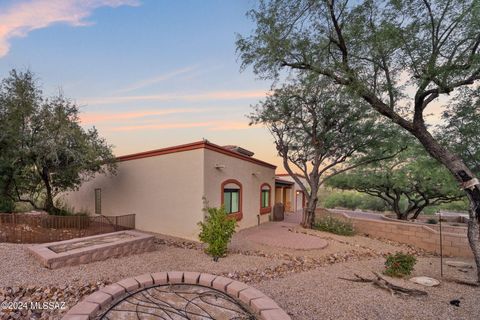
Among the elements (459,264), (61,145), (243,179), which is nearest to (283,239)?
(243,179)

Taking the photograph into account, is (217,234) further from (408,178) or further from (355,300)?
(408,178)

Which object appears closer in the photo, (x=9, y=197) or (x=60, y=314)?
(x=60, y=314)

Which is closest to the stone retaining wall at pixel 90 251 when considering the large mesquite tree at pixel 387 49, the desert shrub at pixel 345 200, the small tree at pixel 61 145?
the small tree at pixel 61 145

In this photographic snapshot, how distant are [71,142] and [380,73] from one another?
1062 centimetres

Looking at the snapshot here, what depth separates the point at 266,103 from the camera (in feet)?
38.2

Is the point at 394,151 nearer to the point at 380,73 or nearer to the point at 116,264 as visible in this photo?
the point at 380,73

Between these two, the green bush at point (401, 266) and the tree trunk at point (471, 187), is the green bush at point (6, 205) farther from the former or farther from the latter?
the tree trunk at point (471, 187)

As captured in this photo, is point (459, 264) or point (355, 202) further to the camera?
point (355, 202)

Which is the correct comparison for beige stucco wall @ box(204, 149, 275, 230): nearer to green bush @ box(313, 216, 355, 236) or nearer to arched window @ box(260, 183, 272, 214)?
arched window @ box(260, 183, 272, 214)

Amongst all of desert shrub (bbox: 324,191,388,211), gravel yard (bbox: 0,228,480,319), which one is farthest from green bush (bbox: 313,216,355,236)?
desert shrub (bbox: 324,191,388,211)

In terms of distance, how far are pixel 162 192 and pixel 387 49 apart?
847 cm

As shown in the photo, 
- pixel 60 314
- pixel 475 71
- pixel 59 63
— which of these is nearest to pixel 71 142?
pixel 59 63

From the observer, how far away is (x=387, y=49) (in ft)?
19.4

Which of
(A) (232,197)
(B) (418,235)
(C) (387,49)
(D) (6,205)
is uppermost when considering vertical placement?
(C) (387,49)
